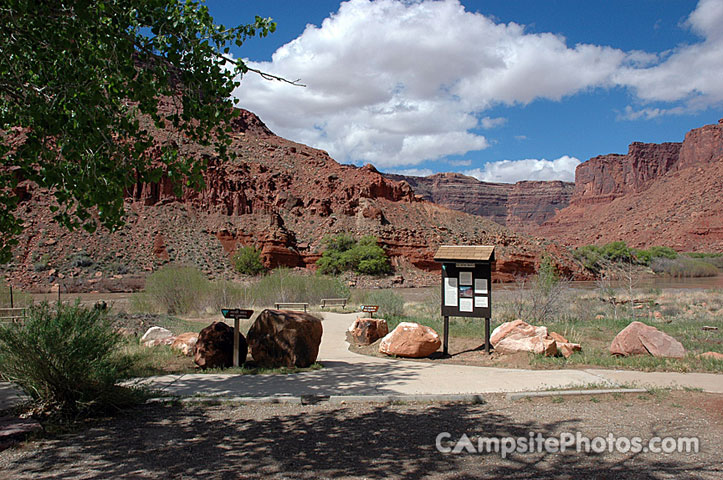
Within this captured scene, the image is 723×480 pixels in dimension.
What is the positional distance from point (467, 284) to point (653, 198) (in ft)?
435

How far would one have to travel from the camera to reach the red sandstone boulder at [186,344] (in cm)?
1086

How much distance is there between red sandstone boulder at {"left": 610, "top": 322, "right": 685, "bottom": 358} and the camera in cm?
994

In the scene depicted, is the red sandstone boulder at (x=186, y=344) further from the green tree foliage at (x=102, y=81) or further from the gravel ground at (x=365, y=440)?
the green tree foliage at (x=102, y=81)

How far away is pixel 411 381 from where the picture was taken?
8.37 meters

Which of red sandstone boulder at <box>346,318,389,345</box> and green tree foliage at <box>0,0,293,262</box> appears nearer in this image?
green tree foliage at <box>0,0,293,262</box>

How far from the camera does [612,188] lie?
163750 millimetres

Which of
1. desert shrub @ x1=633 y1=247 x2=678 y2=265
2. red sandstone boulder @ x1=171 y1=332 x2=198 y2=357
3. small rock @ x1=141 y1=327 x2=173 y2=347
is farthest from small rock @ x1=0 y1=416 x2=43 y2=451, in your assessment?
desert shrub @ x1=633 y1=247 x2=678 y2=265

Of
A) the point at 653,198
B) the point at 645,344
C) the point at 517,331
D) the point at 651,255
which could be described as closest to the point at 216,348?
the point at 517,331

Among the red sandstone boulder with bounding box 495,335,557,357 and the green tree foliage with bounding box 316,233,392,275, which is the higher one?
the green tree foliage with bounding box 316,233,392,275

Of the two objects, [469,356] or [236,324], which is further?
[469,356]

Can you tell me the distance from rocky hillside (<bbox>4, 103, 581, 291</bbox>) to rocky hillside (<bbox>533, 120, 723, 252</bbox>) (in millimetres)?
40863

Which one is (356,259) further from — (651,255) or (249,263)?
(651,255)

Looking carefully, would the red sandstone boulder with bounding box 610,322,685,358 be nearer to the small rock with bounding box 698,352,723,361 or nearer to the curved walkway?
the small rock with bounding box 698,352,723,361

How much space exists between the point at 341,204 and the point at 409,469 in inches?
2789
